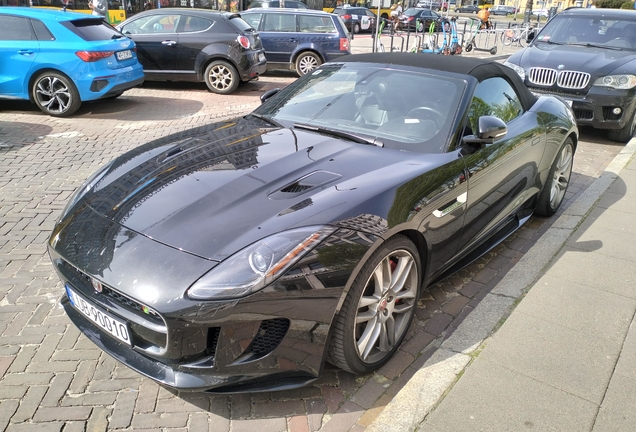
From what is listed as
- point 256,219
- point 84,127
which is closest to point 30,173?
point 84,127

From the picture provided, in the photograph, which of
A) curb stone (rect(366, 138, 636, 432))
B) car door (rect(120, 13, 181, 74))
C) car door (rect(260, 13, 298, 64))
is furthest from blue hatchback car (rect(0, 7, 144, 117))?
curb stone (rect(366, 138, 636, 432))

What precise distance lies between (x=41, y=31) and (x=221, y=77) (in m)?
3.45

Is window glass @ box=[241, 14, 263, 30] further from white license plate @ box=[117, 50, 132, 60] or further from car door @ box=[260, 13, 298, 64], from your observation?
white license plate @ box=[117, 50, 132, 60]

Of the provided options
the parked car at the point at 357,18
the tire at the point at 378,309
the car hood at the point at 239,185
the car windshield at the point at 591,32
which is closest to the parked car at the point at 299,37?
the car windshield at the point at 591,32

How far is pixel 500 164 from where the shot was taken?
374cm

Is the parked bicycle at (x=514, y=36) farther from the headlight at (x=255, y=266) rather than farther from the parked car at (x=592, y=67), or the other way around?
the headlight at (x=255, y=266)

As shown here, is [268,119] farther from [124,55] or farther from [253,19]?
[253,19]

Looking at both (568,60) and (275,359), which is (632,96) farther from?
(275,359)

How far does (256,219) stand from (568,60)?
7.13m

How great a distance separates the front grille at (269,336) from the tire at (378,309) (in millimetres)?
283

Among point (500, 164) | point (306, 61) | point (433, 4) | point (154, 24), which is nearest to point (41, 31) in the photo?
point (154, 24)

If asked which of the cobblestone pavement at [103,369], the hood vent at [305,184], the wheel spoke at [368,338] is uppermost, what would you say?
the hood vent at [305,184]

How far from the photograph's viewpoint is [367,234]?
2559 millimetres

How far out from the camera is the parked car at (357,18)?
29031 mm
